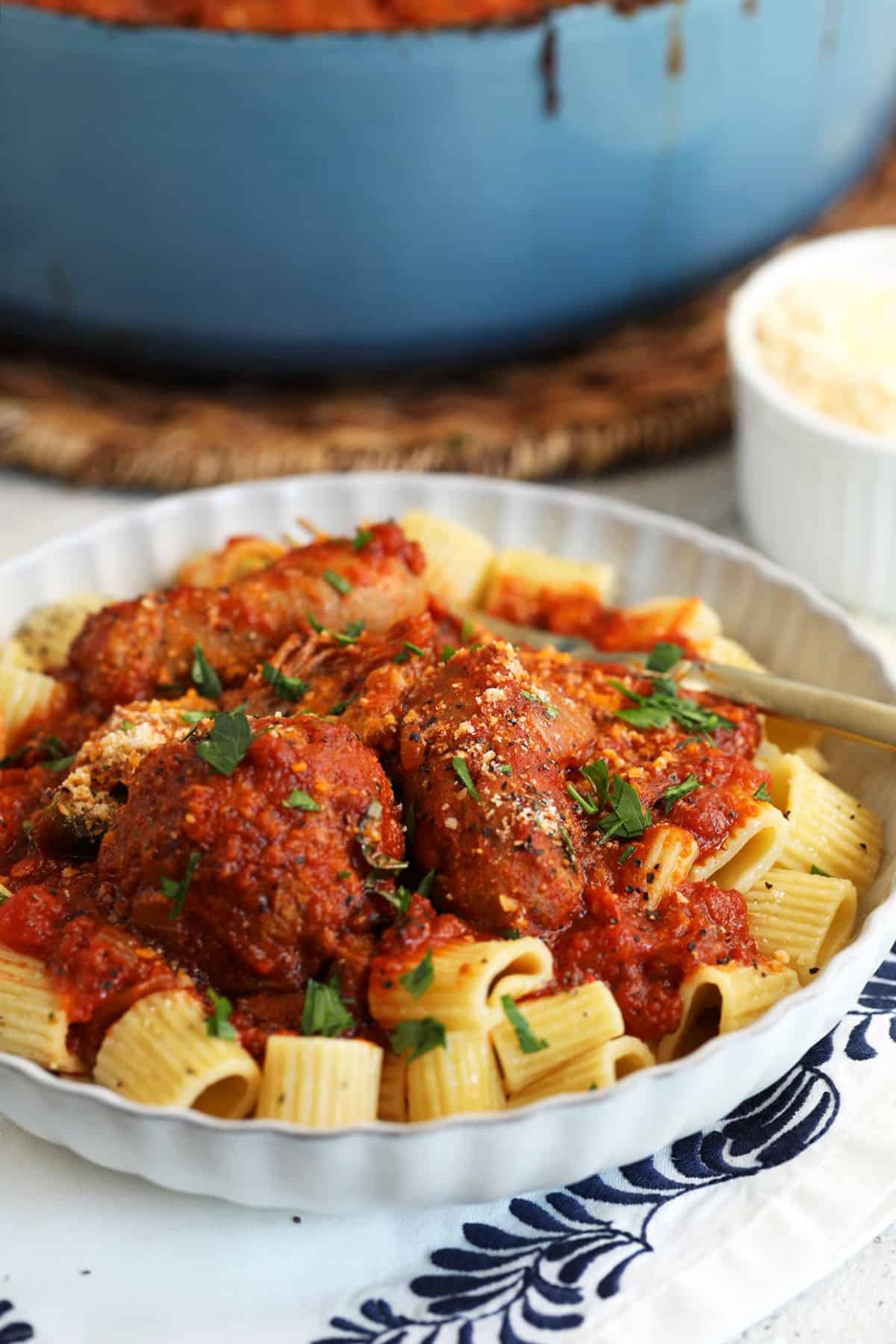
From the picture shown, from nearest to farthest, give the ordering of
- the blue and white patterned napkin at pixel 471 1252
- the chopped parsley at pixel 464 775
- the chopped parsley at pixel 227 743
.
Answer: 1. the blue and white patterned napkin at pixel 471 1252
2. the chopped parsley at pixel 227 743
3. the chopped parsley at pixel 464 775

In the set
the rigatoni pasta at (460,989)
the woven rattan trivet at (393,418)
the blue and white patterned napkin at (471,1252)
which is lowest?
the blue and white patterned napkin at (471,1252)

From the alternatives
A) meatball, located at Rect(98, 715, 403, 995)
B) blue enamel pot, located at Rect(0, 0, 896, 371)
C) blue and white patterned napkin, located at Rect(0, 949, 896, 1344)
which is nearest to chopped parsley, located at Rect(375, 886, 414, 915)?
meatball, located at Rect(98, 715, 403, 995)

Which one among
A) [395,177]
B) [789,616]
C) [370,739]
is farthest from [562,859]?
[395,177]

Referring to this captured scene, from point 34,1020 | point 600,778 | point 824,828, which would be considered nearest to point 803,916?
point 824,828

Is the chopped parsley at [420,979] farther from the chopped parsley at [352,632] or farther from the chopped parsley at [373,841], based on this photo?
the chopped parsley at [352,632]

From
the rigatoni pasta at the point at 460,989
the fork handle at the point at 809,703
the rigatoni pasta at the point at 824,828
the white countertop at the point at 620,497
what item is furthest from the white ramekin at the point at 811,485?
the rigatoni pasta at the point at 460,989

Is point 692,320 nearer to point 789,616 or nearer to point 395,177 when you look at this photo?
point 395,177

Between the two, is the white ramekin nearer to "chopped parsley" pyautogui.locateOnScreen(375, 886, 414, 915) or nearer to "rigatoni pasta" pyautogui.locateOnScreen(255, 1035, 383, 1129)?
"chopped parsley" pyautogui.locateOnScreen(375, 886, 414, 915)
